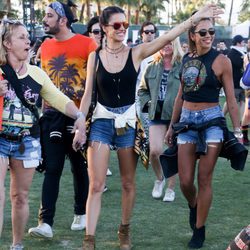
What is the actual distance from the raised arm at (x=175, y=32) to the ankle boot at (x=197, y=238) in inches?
61.2

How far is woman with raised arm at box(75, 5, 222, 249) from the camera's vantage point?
16.6ft

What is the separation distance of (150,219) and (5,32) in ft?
8.48

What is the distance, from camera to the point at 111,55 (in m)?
5.15

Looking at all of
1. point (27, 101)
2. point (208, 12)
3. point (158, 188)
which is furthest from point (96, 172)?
point (158, 188)

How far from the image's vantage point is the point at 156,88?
279 inches

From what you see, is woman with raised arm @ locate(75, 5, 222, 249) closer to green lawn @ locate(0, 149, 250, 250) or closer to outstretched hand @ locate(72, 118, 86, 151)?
outstretched hand @ locate(72, 118, 86, 151)

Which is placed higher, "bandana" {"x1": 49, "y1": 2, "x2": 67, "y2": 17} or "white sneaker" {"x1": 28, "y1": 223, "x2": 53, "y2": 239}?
"bandana" {"x1": 49, "y1": 2, "x2": 67, "y2": 17}

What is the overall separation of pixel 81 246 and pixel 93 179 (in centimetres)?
67

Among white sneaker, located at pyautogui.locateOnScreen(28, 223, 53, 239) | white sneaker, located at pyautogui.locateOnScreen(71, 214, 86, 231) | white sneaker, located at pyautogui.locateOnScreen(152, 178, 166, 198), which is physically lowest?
white sneaker, located at pyautogui.locateOnScreen(152, 178, 166, 198)

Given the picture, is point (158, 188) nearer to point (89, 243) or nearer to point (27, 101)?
point (89, 243)

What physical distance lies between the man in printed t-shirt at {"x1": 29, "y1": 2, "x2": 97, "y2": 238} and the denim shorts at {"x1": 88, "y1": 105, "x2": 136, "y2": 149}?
73cm

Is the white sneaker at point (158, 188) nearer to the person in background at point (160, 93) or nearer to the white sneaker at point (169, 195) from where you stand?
the person in background at point (160, 93)

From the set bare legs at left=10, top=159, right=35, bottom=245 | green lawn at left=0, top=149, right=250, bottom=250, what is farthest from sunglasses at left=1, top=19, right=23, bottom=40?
green lawn at left=0, top=149, right=250, bottom=250

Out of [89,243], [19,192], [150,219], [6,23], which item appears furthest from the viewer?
[150,219]
